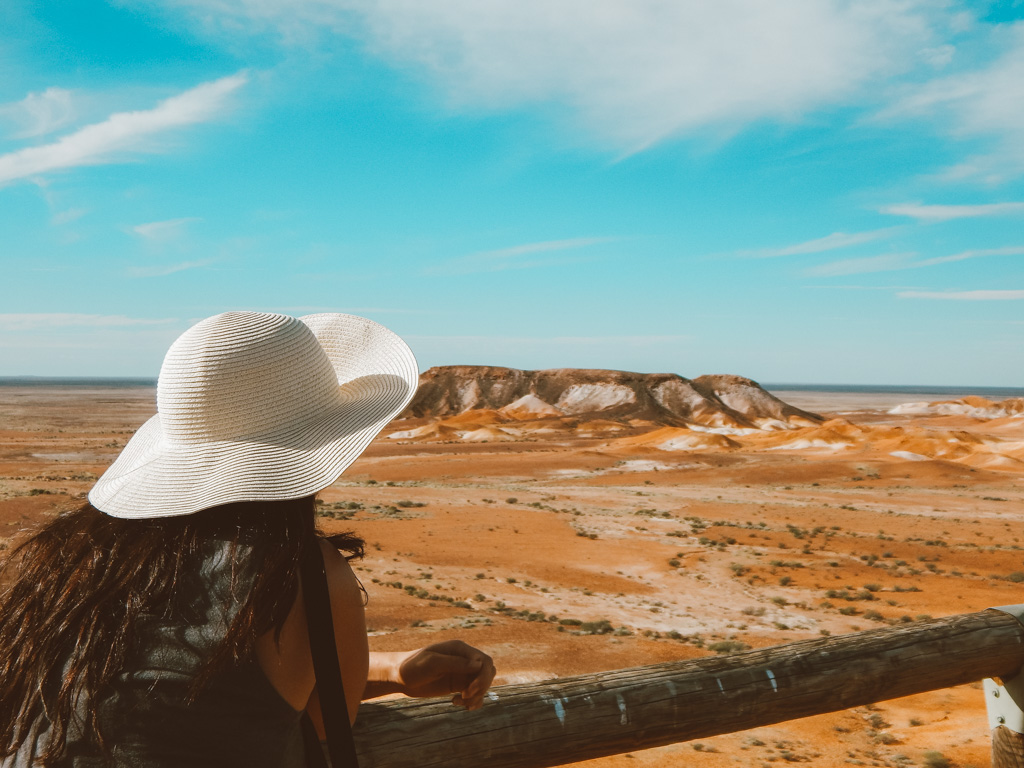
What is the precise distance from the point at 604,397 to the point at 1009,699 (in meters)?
78.5

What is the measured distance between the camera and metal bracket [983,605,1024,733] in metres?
3.23

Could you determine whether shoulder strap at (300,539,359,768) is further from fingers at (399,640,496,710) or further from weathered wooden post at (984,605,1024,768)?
weathered wooden post at (984,605,1024,768)

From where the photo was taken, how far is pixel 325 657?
1450 millimetres

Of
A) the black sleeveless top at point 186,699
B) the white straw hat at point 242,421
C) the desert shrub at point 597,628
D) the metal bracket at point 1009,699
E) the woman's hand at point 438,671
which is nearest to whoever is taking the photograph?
the black sleeveless top at point 186,699

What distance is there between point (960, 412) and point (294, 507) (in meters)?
132

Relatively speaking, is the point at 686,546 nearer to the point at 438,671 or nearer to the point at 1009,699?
the point at 1009,699

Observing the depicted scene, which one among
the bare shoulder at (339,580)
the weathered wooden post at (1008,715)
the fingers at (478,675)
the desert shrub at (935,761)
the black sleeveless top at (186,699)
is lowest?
the desert shrub at (935,761)

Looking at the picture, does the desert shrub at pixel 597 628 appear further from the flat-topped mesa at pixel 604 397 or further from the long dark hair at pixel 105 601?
the flat-topped mesa at pixel 604 397

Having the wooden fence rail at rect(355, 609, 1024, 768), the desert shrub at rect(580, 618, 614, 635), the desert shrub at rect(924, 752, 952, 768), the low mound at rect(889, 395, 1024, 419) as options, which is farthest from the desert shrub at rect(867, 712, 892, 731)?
the low mound at rect(889, 395, 1024, 419)

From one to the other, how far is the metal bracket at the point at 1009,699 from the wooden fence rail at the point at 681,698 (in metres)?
0.04

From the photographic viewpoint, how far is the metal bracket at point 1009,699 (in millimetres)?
3229

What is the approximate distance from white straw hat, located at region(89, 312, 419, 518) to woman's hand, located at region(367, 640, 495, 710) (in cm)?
58

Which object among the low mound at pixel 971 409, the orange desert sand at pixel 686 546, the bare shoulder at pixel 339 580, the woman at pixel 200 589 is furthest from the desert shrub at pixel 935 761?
the low mound at pixel 971 409

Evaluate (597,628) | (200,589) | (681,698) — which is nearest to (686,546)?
(597,628)
